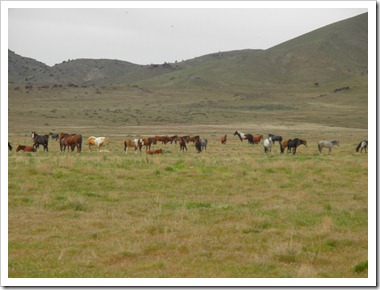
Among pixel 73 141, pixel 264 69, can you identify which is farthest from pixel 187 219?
pixel 264 69

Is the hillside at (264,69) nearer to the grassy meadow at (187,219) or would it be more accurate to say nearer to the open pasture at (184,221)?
the grassy meadow at (187,219)

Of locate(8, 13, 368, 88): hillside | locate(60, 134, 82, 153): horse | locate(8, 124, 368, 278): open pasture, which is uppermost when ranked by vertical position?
locate(8, 13, 368, 88): hillside

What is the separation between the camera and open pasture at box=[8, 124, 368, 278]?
983cm

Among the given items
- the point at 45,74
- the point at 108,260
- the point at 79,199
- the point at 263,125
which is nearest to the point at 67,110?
the point at 263,125

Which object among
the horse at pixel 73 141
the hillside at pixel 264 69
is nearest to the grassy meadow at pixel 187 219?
the horse at pixel 73 141

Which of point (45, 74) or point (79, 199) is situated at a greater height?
point (45, 74)

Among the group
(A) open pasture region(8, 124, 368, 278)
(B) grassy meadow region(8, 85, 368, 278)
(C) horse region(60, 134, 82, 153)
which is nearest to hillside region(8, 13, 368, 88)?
(C) horse region(60, 134, 82, 153)

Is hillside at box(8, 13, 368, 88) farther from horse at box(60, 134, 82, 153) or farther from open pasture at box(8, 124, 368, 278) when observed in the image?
open pasture at box(8, 124, 368, 278)

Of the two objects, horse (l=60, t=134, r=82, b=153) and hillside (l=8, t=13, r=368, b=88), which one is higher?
hillside (l=8, t=13, r=368, b=88)

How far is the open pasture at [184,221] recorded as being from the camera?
9828mm

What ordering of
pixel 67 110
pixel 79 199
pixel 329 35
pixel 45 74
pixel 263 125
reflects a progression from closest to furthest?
pixel 79 199
pixel 263 125
pixel 67 110
pixel 45 74
pixel 329 35

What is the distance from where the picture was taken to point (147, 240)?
11.5 m

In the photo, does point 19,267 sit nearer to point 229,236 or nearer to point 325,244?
point 229,236

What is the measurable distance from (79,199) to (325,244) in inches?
302
